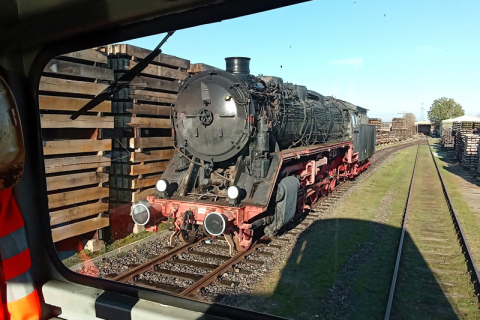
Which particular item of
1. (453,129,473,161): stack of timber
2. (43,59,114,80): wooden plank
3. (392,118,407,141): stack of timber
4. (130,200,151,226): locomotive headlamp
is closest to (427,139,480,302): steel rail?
(130,200,151,226): locomotive headlamp

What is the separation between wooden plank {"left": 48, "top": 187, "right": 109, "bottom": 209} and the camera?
4914 millimetres

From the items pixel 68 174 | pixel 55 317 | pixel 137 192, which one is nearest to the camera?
pixel 55 317

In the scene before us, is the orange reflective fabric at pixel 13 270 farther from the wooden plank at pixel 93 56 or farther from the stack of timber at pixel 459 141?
the stack of timber at pixel 459 141

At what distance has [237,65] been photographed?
6684 mm

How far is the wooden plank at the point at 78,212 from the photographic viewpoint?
5051 mm

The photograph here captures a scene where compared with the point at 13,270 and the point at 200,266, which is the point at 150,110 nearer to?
the point at 200,266

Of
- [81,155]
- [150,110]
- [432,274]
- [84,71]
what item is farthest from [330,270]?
[84,71]

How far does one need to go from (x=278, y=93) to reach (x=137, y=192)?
3410 mm

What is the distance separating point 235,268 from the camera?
532 cm

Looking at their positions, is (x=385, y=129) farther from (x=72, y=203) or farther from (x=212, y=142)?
(x=72, y=203)

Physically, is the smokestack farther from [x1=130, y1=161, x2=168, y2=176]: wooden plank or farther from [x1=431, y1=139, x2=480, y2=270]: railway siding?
[x1=431, y1=139, x2=480, y2=270]: railway siding

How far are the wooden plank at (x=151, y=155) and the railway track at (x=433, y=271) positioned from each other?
4.78m

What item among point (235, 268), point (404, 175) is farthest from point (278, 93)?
point (404, 175)

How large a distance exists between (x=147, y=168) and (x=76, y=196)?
1835 mm
